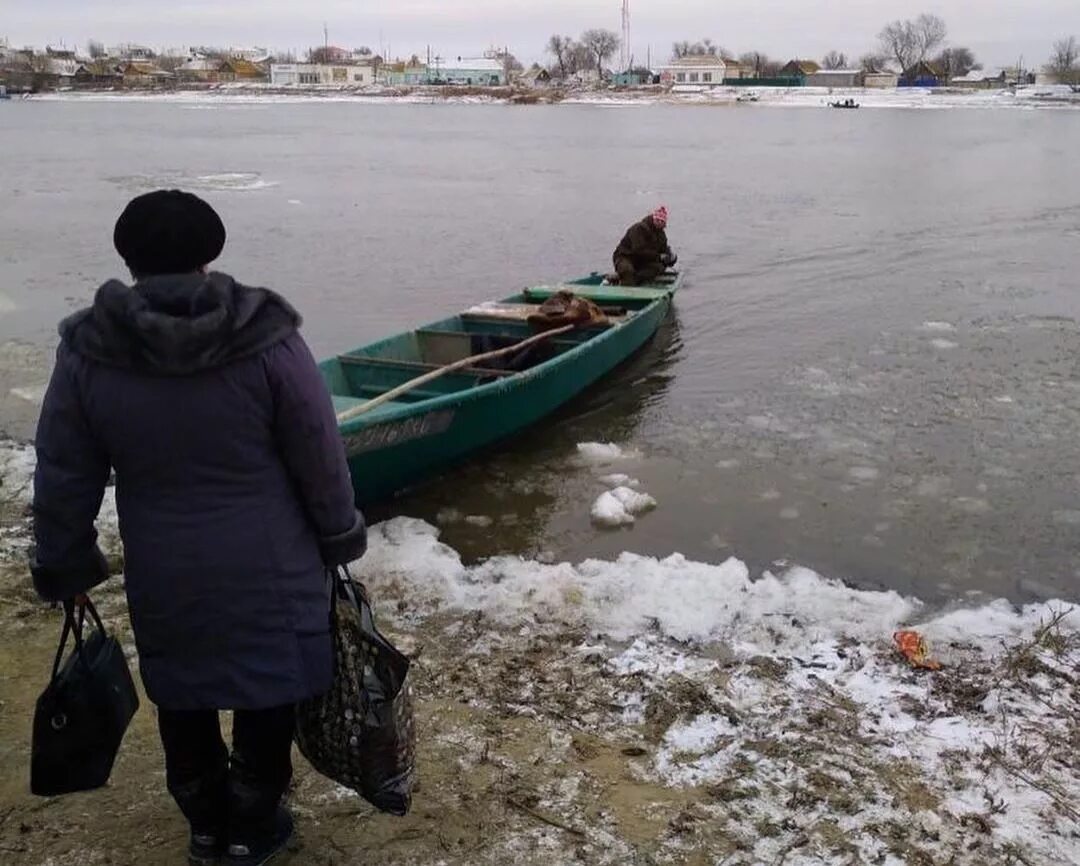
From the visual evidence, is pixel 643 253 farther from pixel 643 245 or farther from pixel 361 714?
pixel 361 714

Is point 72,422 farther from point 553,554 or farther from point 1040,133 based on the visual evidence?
point 1040,133

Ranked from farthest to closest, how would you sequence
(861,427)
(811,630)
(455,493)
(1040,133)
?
(1040,133) → (861,427) → (455,493) → (811,630)

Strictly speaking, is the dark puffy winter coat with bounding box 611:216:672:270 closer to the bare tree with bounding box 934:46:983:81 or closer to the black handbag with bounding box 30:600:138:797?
the black handbag with bounding box 30:600:138:797

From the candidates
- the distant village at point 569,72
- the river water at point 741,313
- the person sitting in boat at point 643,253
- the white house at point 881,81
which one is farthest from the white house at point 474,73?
the person sitting in boat at point 643,253

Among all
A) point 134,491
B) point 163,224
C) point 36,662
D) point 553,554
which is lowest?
point 553,554

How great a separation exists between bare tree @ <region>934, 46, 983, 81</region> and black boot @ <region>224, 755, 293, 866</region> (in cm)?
13799

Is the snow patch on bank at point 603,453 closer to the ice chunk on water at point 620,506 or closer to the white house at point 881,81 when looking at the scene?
the ice chunk on water at point 620,506

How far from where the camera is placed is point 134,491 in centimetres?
244

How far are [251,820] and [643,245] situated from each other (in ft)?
35.8

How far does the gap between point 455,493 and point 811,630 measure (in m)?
3.06

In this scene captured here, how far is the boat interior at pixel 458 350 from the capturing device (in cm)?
808

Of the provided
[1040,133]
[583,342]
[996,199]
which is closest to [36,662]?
[583,342]

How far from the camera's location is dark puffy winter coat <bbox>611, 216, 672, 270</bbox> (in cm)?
1297

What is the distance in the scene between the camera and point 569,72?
5733 inches
